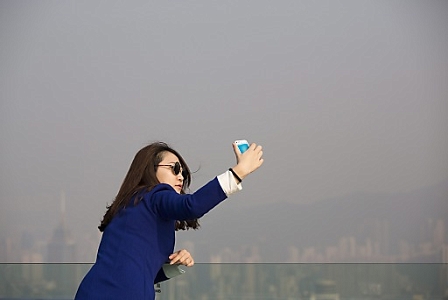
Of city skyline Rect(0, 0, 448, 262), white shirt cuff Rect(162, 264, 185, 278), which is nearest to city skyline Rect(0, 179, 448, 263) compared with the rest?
city skyline Rect(0, 0, 448, 262)

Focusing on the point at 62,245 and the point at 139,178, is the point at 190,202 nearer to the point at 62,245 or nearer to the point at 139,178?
the point at 139,178

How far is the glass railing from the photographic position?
3.99 m

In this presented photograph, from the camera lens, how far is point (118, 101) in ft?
13.8

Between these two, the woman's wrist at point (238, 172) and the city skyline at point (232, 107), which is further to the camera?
the city skyline at point (232, 107)

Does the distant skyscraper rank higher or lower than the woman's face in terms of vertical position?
lower

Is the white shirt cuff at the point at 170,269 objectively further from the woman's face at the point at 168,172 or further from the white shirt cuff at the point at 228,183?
the white shirt cuff at the point at 228,183

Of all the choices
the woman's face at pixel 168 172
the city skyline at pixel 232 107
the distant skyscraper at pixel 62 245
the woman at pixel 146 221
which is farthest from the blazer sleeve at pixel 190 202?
the distant skyscraper at pixel 62 245

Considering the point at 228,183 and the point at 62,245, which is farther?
the point at 62,245

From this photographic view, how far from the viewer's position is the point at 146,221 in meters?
1.58

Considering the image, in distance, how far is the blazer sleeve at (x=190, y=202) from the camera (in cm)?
145

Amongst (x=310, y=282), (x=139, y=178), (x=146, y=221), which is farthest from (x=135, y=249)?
(x=310, y=282)

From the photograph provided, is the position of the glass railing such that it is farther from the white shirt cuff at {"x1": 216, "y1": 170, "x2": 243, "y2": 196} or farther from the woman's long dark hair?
the white shirt cuff at {"x1": 216, "y1": 170, "x2": 243, "y2": 196}

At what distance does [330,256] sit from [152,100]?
1.14 m

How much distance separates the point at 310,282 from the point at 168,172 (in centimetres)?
244
